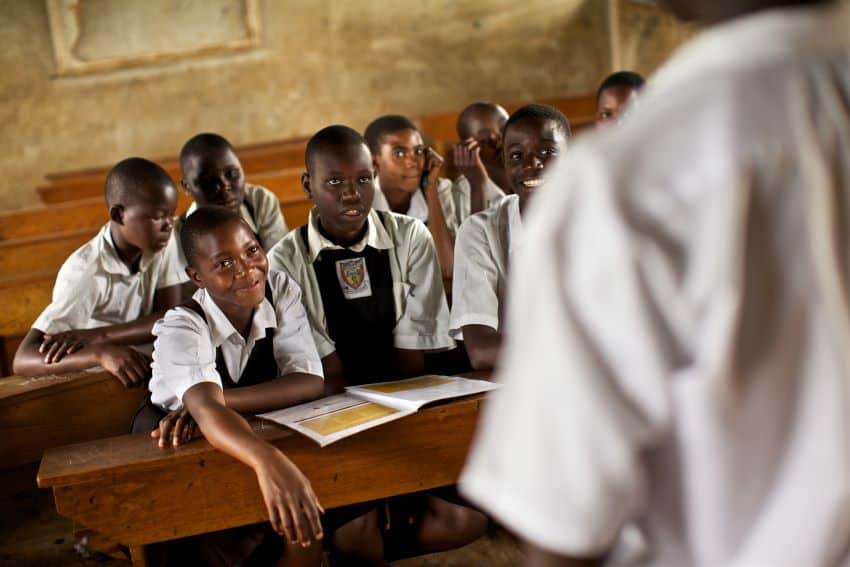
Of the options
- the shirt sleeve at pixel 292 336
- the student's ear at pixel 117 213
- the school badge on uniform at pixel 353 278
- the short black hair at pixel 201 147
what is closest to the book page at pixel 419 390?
the shirt sleeve at pixel 292 336

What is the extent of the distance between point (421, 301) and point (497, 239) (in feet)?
0.99

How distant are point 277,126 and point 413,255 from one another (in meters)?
5.01

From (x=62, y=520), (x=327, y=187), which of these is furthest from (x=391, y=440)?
(x=62, y=520)

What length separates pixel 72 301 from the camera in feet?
8.37

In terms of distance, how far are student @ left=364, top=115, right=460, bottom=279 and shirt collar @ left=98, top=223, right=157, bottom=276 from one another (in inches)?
38.8

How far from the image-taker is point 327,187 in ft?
8.07

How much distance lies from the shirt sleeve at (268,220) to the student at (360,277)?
0.82 meters

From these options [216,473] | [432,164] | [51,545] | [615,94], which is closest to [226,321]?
[216,473]

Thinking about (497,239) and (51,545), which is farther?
(51,545)

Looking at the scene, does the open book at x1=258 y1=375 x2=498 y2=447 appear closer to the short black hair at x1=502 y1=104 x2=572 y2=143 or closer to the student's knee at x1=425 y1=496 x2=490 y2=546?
the student's knee at x1=425 y1=496 x2=490 y2=546

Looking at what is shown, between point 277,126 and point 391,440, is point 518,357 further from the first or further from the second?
point 277,126

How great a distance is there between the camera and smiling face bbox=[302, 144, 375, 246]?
2.42 metres

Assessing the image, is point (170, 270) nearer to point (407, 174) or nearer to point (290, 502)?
point (407, 174)

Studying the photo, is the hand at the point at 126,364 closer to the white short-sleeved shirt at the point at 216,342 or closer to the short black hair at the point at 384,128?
the white short-sleeved shirt at the point at 216,342
